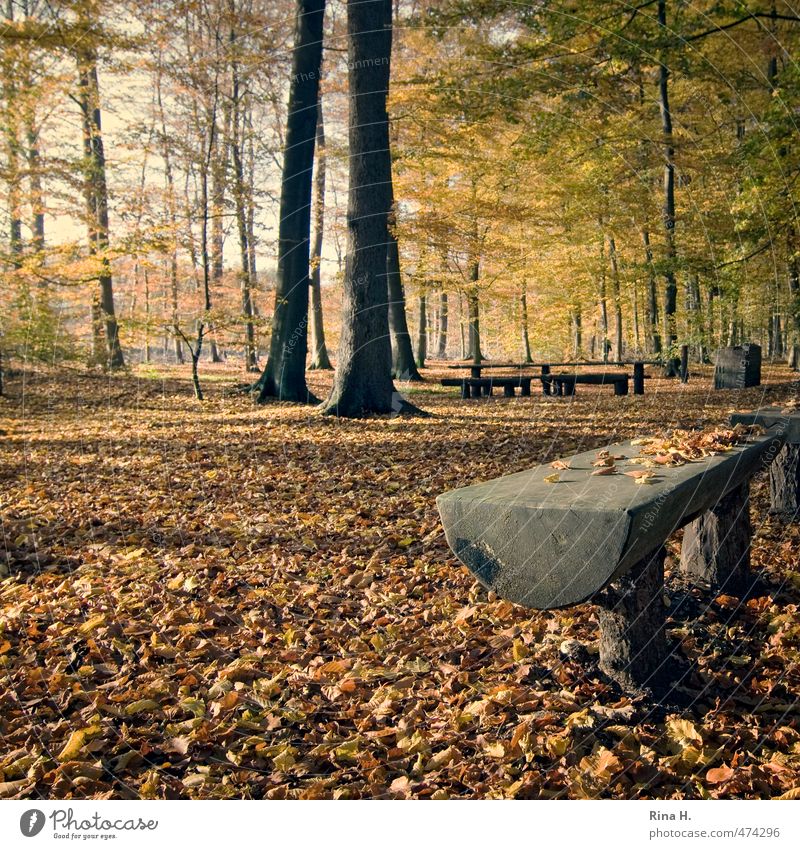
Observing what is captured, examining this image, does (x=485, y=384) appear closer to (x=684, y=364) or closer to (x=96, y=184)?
(x=684, y=364)

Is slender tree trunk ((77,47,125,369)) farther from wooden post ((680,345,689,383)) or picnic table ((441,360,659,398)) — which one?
wooden post ((680,345,689,383))

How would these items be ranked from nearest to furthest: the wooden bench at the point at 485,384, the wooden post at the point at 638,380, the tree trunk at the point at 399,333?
the wooden bench at the point at 485,384 → the wooden post at the point at 638,380 → the tree trunk at the point at 399,333

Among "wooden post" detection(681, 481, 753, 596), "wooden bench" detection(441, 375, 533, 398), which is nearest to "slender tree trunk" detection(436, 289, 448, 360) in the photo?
"wooden bench" detection(441, 375, 533, 398)

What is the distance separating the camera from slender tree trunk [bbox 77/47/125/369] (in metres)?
10.8

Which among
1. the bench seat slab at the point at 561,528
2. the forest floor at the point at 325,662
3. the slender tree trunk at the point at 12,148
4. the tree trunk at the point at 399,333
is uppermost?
the slender tree trunk at the point at 12,148

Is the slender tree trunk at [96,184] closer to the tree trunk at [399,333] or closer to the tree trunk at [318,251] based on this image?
the tree trunk at [318,251]

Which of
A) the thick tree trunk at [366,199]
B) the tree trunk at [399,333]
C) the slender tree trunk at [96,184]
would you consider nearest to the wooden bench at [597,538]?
the thick tree trunk at [366,199]

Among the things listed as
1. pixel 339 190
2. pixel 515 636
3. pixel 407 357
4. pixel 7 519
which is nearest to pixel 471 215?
pixel 407 357

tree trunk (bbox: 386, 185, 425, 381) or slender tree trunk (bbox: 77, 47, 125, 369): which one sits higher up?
slender tree trunk (bbox: 77, 47, 125, 369)

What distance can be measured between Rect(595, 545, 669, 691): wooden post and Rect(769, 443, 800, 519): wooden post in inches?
95.4

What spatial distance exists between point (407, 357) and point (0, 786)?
45.0 ft

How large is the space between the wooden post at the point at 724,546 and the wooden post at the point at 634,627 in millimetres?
1027

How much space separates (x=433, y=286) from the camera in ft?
59.7

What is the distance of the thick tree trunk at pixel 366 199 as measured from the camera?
8.84 m
